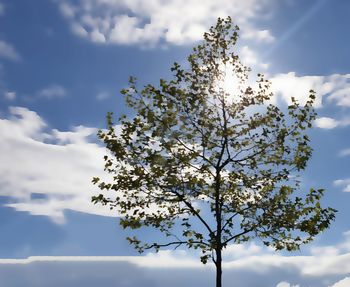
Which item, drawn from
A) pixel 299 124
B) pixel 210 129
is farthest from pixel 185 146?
pixel 299 124

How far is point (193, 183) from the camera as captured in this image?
20.7 m

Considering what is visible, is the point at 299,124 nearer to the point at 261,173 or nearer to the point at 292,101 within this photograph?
the point at 292,101

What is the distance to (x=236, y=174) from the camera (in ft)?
69.9

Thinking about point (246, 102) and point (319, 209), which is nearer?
point (319, 209)

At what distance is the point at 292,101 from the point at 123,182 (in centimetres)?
715

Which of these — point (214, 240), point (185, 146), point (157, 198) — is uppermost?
point (185, 146)

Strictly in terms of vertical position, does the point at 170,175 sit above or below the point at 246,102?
below

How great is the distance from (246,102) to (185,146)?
3.04 meters

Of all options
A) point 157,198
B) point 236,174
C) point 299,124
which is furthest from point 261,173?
point 157,198

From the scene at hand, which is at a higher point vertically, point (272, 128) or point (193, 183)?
point (272, 128)

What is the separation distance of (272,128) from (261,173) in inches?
70.0

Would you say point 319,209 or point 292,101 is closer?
point 319,209

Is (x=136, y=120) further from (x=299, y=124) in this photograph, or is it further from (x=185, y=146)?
(x=299, y=124)

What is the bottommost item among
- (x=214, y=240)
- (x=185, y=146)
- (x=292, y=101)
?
(x=214, y=240)
